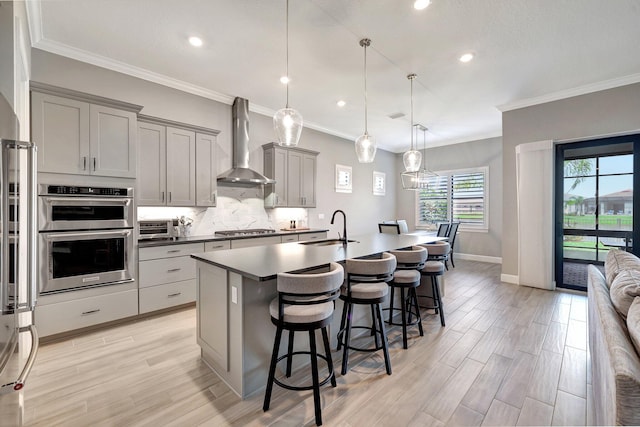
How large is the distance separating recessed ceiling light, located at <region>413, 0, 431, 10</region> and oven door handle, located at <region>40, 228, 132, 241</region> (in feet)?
11.9

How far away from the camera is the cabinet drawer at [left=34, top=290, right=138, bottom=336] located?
2674 millimetres

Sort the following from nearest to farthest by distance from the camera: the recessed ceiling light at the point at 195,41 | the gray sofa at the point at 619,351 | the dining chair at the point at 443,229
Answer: the gray sofa at the point at 619,351, the recessed ceiling light at the point at 195,41, the dining chair at the point at 443,229

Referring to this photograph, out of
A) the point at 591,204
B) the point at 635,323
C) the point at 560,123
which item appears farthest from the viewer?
the point at 560,123

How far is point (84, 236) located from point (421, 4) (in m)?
3.87

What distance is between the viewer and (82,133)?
2.87 metres

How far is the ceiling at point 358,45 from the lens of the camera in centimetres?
249

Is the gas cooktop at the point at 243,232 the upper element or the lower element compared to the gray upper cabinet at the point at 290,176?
lower

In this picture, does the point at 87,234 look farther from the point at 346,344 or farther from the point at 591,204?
the point at 591,204

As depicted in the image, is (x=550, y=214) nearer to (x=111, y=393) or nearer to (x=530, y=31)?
(x=530, y=31)

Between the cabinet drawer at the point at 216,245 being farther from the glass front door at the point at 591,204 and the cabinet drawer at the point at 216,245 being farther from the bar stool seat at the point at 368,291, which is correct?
the glass front door at the point at 591,204

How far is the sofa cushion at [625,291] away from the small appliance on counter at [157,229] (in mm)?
4276

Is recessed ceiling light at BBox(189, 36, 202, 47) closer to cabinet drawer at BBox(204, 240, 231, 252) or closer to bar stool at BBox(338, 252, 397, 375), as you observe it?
cabinet drawer at BBox(204, 240, 231, 252)

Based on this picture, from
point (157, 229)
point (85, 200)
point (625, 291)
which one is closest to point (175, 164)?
point (157, 229)

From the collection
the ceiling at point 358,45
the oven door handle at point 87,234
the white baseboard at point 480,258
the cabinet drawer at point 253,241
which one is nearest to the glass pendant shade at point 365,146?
the ceiling at point 358,45
